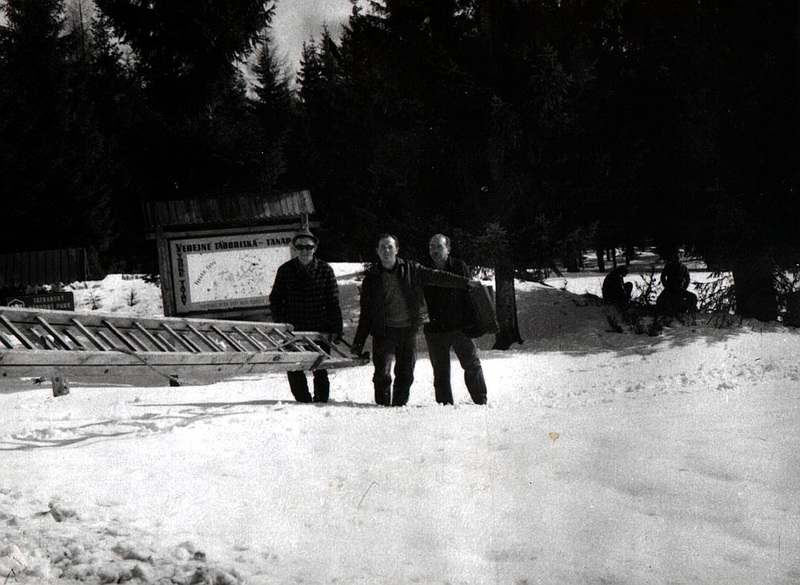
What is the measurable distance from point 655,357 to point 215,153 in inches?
395

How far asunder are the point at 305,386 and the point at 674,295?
9825 mm

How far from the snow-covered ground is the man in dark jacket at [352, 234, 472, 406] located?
2.14 feet

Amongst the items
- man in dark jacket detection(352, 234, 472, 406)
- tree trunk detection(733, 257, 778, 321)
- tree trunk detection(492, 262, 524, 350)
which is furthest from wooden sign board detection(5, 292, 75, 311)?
tree trunk detection(733, 257, 778, 321)

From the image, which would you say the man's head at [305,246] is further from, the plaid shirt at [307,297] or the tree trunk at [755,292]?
the tree trunk at [755,292]

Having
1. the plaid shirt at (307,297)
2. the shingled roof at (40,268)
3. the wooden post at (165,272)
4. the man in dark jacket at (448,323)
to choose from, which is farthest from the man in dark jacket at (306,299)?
the shingled roof at (40,268)

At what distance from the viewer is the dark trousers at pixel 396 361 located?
675cm

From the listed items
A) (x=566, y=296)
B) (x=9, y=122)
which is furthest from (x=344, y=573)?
(x=9, y=122)

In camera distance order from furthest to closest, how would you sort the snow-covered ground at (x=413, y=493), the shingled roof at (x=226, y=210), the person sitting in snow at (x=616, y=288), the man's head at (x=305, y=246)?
the person sitting in snow at (x=616, y=288) < the shingled roof at (x=226, y=210) < the man's head at (x=305, y=246) < the snow-covered ground at (x=413, y=493)

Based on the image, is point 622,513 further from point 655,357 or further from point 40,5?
point 40,5

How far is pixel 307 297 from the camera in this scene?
7.23m

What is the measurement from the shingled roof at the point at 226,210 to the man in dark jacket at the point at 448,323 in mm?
4383

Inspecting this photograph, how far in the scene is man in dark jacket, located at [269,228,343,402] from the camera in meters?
7.13

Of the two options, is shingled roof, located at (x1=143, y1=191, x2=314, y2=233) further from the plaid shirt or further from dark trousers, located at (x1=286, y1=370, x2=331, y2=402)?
dark trousers, located at (x1=286, y1=370, x2=331, y2=402)

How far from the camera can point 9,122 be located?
20266mm
